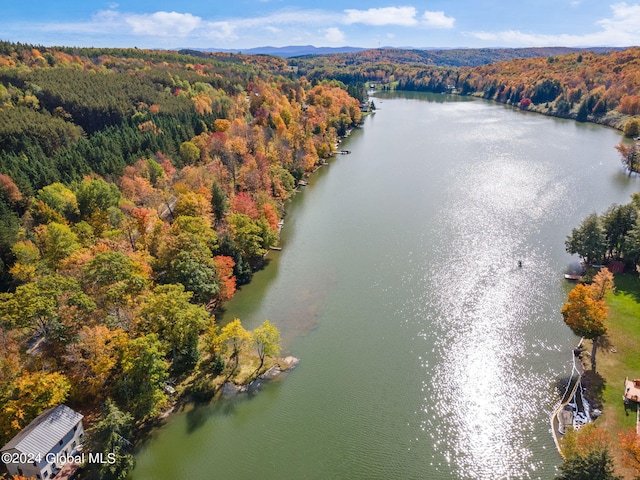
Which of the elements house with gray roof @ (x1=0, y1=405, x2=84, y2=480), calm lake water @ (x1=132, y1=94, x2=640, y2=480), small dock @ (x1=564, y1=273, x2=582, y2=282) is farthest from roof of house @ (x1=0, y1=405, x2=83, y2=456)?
small dock @ (x1=564, y1=273, x2=582, y2=282)

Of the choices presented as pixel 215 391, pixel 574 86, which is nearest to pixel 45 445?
pixel 215 391

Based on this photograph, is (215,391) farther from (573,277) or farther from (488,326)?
(573,277)

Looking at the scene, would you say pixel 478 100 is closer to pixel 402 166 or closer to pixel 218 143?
pixel 402 166

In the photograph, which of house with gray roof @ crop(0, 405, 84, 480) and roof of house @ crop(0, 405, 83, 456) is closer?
house with gray roof @ crop(0, 405, 84, 480)

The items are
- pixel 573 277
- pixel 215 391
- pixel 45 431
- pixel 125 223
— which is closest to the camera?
pixel 45 431

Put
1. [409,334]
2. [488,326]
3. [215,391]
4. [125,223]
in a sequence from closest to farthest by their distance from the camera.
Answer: [215,391]
[409,334]
[488,326]
[125,223]

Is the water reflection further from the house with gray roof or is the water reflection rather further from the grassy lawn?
the house with gray roof

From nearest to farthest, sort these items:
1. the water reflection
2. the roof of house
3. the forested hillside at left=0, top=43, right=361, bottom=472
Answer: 1. the roof of house
2. the water reflection
3. the forested hillside at left=0, top=43, right=361, bottom=472
